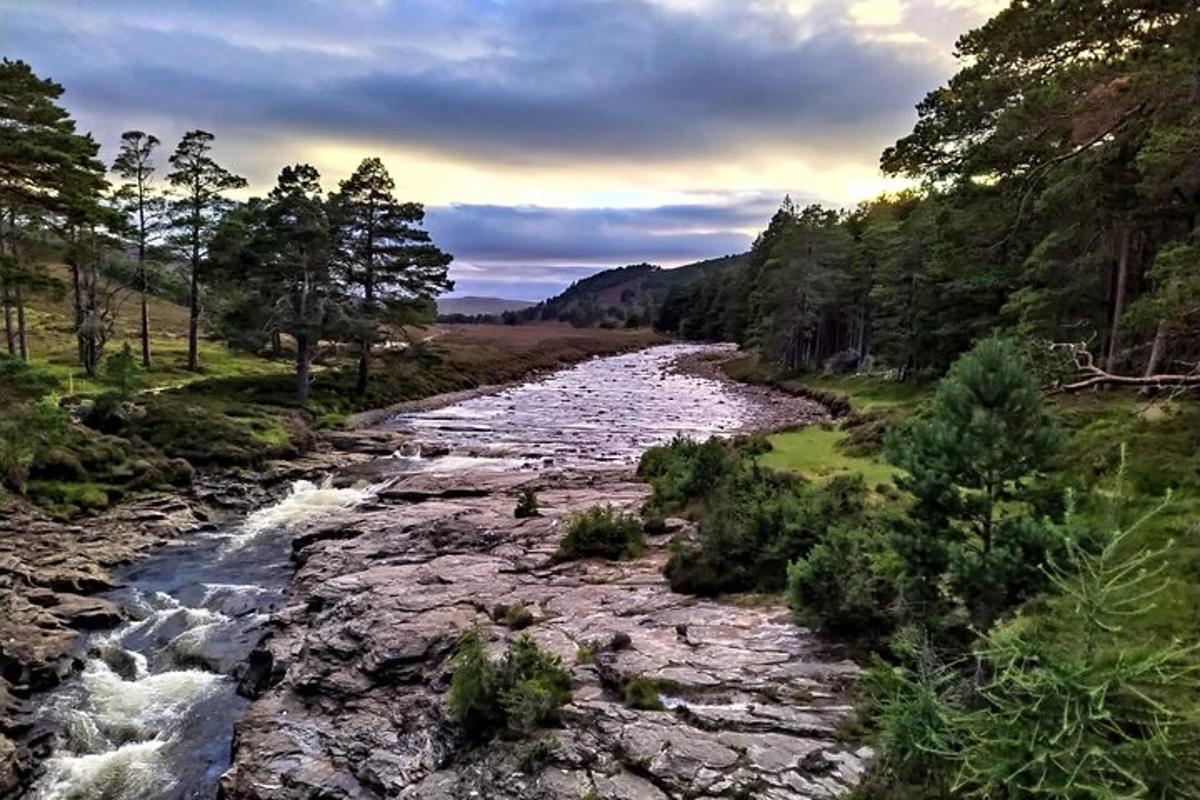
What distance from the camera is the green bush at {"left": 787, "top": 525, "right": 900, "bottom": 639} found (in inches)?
448

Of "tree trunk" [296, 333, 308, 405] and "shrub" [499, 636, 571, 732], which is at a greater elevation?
"tree trunk" [296, 333, 308, 405]

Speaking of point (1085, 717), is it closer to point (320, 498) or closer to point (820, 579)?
point (820, 579)

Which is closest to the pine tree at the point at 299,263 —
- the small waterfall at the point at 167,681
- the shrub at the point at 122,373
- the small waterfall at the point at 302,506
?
the shrub at the point at 122,373

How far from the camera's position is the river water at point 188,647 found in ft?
39.0

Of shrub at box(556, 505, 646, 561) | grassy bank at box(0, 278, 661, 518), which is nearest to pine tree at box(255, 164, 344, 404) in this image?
grassy bank at box(0, 278, 661, 518)

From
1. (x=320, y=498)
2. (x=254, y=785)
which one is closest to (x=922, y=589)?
(x=254, y=785)

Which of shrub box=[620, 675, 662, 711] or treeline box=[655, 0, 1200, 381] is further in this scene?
treeline box=[655, 0, 1200, 381]

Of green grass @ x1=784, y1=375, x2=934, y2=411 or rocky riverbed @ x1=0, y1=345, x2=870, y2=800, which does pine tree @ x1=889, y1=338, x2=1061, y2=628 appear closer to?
rocky riverbed @ x1=0, y1=345, x2=870, y2=800

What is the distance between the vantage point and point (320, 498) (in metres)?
27.2

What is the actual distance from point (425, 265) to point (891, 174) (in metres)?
36.6

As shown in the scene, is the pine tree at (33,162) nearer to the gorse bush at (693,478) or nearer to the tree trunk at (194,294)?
the gorse bush at (693,478)

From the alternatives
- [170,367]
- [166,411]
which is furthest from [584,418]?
[170,367]

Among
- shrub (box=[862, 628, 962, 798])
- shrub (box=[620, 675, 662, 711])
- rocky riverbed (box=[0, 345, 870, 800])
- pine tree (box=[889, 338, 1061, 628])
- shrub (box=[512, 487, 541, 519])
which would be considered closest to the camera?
shrub (box=[862, 628, 962, 798])

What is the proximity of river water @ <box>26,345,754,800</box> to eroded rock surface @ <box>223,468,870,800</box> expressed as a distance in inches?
38.3
